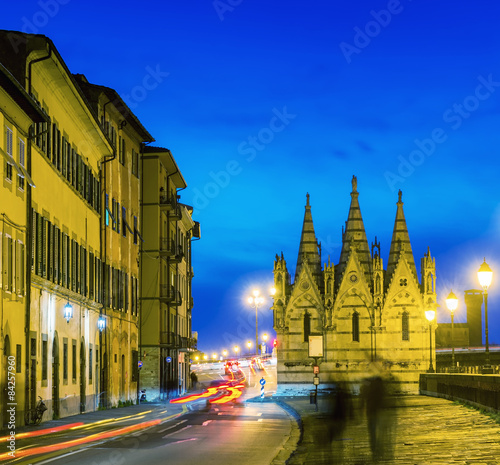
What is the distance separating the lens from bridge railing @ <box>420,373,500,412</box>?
955 inches

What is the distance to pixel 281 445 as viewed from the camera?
20375 mm

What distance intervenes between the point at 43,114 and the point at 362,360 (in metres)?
57.6

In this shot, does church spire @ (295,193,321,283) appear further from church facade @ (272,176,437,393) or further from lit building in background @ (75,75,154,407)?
lit building in background @ (75,75,154,407)

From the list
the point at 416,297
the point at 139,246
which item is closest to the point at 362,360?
the point at 416,297

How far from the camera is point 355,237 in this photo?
86.6m

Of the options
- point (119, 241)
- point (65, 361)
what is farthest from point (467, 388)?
point (119, 241)

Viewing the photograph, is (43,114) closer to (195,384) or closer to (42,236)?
(42,236)

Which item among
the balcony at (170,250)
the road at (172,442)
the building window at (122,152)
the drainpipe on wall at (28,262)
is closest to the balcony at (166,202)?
the balcony at (170,250)

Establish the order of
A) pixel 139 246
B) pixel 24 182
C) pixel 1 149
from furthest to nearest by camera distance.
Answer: pixel 139 246 → pixel 24 182 → pixel 1 149

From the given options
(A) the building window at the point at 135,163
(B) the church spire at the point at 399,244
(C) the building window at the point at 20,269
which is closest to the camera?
(C) the building window at the point at 20,269

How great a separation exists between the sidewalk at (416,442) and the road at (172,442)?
925 mm

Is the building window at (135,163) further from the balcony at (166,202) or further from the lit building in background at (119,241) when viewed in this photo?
the balcony at (166,202)

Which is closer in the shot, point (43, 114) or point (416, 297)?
point (43, 114)

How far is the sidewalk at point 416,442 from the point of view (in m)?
15.3
